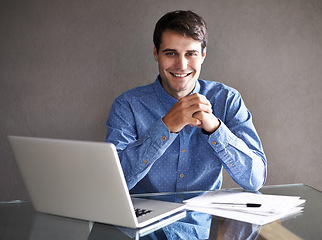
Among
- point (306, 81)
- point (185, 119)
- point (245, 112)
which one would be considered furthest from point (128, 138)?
point (306, 81)

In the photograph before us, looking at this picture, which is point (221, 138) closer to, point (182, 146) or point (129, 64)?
point (182, 146)

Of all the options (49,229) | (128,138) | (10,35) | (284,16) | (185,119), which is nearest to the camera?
(49,229)

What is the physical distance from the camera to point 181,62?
68.2 inches

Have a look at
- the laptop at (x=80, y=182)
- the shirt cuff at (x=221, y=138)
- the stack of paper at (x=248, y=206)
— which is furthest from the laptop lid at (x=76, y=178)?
the shirt cuff at (x=221, y=138)

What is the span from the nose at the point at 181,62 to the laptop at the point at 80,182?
0.78 m

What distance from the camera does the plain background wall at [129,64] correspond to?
6.96 feet

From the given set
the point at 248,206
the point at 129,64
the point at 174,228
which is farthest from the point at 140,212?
the point at 129,64

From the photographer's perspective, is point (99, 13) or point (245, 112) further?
point (99, 13)

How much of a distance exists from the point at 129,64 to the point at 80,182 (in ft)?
4.31

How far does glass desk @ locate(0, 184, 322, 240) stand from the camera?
95 cm

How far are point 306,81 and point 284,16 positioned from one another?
42 centimetres

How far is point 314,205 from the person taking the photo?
123 cm

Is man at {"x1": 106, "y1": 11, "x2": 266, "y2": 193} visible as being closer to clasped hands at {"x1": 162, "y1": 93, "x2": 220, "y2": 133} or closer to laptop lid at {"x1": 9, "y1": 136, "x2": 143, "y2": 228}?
clasped hands at {"x1": 162, "y1": 93, "x2": 220, "y2": 133}

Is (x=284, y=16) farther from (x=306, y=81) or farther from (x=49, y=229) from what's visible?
(x=49, y=229)
